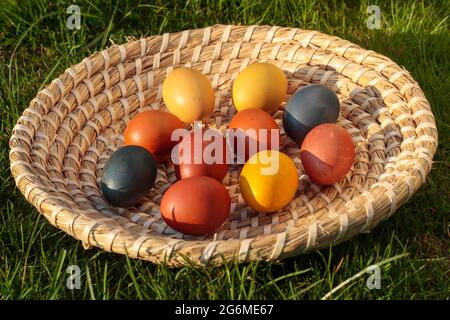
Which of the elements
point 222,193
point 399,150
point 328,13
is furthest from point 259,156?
point 328,13

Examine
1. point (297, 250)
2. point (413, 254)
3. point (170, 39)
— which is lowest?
point (413, 254)

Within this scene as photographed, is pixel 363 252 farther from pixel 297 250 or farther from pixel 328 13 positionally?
pixel 328 13

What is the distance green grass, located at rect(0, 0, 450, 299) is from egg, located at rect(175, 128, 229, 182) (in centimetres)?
26

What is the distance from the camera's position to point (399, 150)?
1899mm

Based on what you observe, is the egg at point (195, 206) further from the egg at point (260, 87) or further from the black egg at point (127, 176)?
the egg at point (260, 87)

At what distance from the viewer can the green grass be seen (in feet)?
5.42

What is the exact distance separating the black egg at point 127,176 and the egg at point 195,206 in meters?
0.12

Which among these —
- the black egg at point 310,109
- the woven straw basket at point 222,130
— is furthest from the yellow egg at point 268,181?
the black egg at point 310,109

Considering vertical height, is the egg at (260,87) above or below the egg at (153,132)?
above

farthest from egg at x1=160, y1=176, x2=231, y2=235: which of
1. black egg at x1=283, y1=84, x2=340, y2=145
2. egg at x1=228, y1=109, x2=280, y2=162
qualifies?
black egg at x1=283, y1=84, x2=340, y2=145

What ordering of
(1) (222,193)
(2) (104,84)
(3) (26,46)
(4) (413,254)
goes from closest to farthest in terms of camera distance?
(1) (222,193) → (4) (413,254) → (2) (104,84) → (3) (26,46)

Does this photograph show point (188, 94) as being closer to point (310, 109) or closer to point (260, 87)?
point (260, 87)

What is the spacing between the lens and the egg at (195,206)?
1675 mm

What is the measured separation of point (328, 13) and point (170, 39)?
717mm
